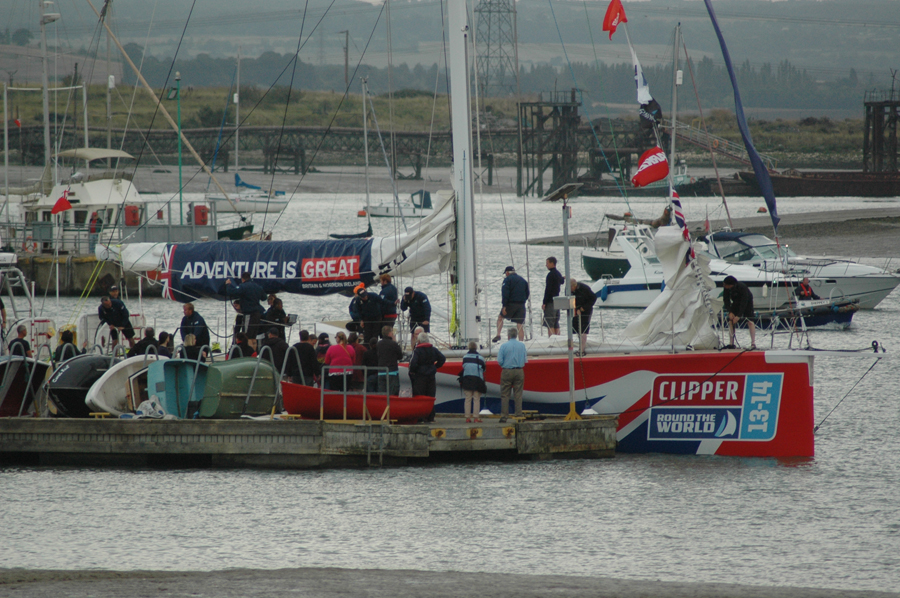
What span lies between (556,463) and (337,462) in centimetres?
338

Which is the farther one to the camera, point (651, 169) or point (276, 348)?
point (276, 348)

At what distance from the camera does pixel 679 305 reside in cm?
1591

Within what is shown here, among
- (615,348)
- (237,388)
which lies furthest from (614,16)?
(237,388)

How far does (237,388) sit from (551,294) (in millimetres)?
5762

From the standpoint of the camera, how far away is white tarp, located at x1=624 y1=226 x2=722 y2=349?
15758 mm

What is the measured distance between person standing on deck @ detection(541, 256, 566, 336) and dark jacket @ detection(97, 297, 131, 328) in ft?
25.3

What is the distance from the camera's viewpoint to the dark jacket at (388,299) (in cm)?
1568

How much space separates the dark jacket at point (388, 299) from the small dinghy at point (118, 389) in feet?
11.8

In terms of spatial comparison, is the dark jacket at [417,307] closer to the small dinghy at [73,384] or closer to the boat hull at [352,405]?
the boat hull at [352,405]

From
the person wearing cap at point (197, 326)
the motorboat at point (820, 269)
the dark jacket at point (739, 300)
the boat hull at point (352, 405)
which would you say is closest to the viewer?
the boat hull at point (352, 405)

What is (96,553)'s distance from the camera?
11547 mm

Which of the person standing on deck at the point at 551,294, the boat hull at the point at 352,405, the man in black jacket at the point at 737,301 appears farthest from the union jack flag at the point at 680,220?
the boat hull at the point at 352,405

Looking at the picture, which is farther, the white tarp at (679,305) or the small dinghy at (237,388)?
the white tarp at (679,305)

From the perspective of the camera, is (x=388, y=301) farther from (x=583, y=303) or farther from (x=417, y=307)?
(x=583, y=303)
